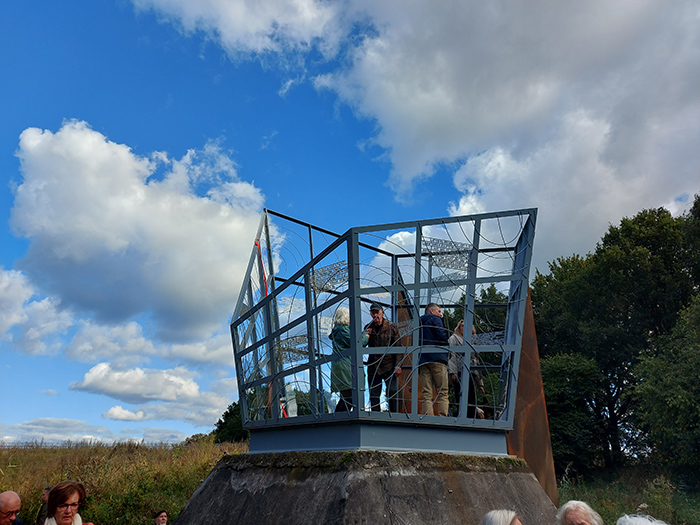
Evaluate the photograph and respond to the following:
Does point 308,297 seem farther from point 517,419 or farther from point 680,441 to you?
point 680,441

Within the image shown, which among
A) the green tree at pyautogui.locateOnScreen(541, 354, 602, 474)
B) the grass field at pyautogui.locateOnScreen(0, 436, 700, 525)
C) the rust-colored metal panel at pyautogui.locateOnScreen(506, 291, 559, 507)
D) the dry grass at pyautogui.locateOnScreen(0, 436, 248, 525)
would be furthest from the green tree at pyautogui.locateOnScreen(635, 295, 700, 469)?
the dry grass at pyautogui.locateOnScreen(0, 436, 248, 525)

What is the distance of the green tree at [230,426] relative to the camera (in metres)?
28.2

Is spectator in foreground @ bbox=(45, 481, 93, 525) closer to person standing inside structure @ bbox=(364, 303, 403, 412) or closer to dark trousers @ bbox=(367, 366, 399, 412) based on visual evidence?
dark trousers @ bbox=(367, 366, 399, 412)

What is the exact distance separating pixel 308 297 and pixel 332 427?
1.60 m

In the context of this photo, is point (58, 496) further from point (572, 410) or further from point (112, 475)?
point (572, 410)

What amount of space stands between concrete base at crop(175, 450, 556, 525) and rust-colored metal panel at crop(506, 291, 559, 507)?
40 cm

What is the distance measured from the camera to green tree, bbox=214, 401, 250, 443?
28.2 m

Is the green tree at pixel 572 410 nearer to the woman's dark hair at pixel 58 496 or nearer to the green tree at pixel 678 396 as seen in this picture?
the green tree at pixel 678 396

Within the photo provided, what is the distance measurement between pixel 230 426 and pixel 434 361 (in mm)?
25642

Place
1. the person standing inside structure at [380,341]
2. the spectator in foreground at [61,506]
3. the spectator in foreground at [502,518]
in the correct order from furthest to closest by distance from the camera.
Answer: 1. the person standing inside structure at [380,341]
2. the spectator in foreground at [61,506]
3. the spectator in foreground at [502,518]

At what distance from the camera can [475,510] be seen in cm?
570

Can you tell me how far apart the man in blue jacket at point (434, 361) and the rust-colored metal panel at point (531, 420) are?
3.64 ft

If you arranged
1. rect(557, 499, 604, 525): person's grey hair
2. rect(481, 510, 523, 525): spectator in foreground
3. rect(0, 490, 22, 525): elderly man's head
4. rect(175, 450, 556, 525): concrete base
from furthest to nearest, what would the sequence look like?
rect(175, 450, 556, 525): concrete base
rect(0, 490, 22, 525): elderly man's head
rect(557, 499, 604, 525): person's grey hair
rect(481, 510, 523, 525): spectator in foreground

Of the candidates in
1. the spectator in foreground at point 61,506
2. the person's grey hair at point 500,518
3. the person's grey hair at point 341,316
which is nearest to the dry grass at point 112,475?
the person's grey hair at point 341,316
